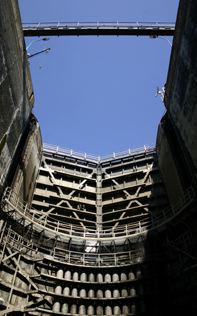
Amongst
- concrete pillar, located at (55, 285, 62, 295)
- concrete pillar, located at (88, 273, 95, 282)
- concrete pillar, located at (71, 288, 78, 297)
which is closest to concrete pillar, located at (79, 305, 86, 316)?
concrete pillar, located at (71, 288, 78, 297)

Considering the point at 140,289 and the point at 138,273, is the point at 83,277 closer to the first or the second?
the point at 138,273

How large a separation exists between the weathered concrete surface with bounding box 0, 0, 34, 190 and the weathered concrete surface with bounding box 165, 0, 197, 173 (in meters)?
10.4

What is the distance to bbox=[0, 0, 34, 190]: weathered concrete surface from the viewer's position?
59.8 ft

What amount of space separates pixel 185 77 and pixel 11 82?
35.6ft

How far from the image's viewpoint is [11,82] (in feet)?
64.6

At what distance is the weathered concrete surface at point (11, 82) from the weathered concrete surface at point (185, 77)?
10444 mm

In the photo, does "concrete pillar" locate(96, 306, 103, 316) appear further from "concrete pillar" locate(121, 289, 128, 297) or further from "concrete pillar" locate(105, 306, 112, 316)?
"concrete pillar" locate(121, 289, 128, 297)

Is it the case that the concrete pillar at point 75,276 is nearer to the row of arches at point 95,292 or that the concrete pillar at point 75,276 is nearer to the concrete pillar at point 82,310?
the row of arches at point 95,292

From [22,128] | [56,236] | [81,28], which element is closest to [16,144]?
[22,128]

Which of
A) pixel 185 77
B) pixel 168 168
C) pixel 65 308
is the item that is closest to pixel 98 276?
pixel 65 308

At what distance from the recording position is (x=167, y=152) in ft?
83.4

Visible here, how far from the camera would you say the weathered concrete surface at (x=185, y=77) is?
18.5m

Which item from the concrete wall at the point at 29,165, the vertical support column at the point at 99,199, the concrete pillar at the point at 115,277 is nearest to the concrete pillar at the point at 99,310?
the concrete pillar at the point at 115,277

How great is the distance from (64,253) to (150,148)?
53.3 ft
